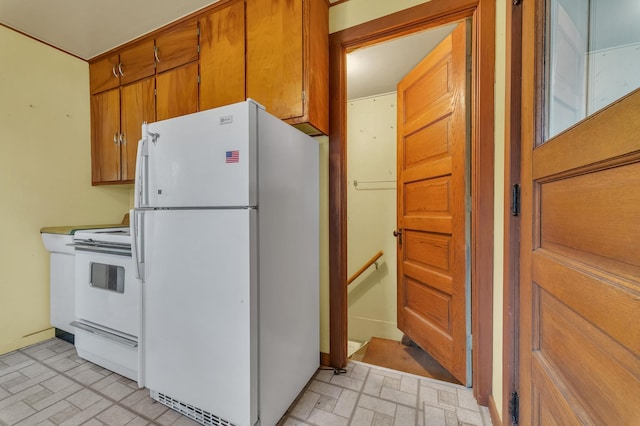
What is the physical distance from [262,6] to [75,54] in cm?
193

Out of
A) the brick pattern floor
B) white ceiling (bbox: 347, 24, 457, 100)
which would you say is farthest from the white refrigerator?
white ceiling (bbox: 347, 24, 457, 100)

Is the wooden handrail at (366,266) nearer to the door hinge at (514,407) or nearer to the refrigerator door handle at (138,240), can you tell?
the door hinge at (514,407)

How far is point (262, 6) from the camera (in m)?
1.47

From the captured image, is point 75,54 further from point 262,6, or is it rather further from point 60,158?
point 262,6

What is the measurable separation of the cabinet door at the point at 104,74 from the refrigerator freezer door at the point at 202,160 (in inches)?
56.2

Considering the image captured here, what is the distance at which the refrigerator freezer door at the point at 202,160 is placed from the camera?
105 cm

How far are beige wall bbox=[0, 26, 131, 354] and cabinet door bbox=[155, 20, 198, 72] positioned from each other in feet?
3.30

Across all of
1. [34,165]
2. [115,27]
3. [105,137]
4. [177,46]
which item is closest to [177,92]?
[177,46]

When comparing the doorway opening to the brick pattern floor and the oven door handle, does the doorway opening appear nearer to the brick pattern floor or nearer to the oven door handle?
the brick pattern floor

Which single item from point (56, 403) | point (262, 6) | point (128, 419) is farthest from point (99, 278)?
point (262, 6)

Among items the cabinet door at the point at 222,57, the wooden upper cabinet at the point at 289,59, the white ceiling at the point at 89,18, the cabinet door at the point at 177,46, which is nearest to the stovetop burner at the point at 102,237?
the cabinet door at the point at 222,57

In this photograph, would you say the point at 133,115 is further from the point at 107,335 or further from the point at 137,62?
the point at 107,335

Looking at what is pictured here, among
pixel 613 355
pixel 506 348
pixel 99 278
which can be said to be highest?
pixel 613 355

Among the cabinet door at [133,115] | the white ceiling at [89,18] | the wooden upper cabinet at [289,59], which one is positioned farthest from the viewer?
the cabinet door at [133,115]
